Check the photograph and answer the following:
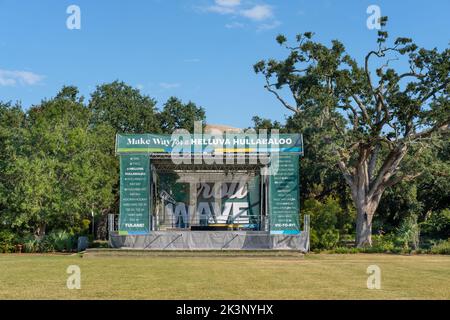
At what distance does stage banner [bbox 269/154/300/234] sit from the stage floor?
506mm

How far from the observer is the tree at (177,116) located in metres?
47.8

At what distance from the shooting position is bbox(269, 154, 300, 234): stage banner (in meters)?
29.2

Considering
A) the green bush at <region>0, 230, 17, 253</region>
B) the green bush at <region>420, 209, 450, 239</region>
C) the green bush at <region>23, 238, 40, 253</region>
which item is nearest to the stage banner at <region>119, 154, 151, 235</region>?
the green bush at <region>23, 238, 40, 253</region>

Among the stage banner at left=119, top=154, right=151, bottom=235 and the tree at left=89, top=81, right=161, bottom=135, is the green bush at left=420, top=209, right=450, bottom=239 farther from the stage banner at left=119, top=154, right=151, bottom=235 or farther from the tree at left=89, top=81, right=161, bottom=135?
the tree at left=89, top=81, right=161, bottom=135

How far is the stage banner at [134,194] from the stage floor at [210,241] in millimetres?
729

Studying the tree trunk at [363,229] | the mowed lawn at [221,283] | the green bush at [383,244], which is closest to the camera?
the mowed lawn at [221,283]

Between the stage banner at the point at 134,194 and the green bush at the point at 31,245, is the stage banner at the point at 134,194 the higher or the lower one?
the higher one

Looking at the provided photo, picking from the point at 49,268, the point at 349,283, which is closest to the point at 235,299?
the point at 349,283

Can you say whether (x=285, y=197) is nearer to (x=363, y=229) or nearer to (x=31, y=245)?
(x=363, y=229)

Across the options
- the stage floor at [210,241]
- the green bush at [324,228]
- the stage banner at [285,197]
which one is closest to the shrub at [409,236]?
the green bush at [324,228]

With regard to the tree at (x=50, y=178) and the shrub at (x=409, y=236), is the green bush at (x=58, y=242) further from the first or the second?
the shrub at (x=409, y=236)

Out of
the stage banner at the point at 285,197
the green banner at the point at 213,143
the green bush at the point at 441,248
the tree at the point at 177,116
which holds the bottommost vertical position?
the green bush at the point at 441,248

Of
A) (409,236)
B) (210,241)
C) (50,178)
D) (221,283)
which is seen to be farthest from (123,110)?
(221,283)

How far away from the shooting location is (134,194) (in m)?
29.1
